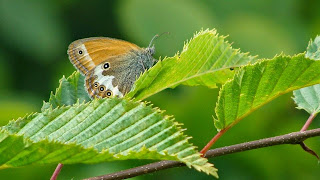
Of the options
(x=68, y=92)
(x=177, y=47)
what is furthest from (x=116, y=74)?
(x=177, y=47)

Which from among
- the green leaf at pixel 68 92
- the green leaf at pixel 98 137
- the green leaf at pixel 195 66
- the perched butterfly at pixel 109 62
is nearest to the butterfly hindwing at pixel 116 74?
the perched butterfly at pixel 109 62

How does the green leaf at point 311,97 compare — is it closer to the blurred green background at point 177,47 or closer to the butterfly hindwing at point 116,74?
the butterfly hindwing at point 116,74

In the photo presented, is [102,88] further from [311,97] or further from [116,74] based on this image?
[311,97]

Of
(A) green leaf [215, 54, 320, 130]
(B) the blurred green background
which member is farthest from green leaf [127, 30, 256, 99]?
(B) the blurred green background

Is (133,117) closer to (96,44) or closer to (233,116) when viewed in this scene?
(233,116)

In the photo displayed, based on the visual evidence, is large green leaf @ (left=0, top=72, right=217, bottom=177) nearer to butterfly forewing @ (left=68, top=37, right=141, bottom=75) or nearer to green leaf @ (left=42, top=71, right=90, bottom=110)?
green leaf @ (left=42, top=71, right=90, bottom=110)

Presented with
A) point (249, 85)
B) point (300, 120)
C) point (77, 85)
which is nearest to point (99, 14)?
point (300, 120)
